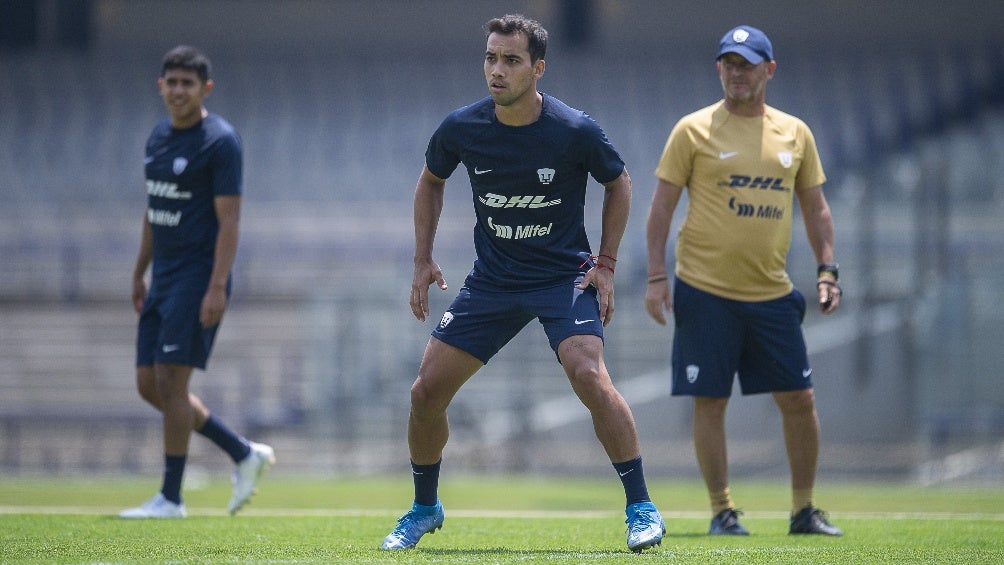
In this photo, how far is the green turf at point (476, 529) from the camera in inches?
182

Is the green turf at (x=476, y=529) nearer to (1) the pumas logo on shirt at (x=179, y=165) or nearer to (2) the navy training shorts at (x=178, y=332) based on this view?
(2) the navy training shorts at (x=178, y=332)

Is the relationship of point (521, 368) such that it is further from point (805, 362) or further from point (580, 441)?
point (805, 362)

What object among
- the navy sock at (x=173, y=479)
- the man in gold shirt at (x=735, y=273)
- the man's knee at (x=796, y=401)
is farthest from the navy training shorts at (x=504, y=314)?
the navy sock at (x=173, y=479)

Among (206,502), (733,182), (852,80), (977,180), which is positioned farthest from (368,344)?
(852,80)

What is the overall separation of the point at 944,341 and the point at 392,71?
1078cm

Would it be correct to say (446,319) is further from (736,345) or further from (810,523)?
(810,523)

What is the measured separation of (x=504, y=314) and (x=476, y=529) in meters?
1.40

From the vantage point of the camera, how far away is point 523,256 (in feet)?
16.5

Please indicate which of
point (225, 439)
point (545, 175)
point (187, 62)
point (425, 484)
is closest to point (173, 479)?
point (225, 439)

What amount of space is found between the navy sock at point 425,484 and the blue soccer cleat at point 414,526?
0.02m

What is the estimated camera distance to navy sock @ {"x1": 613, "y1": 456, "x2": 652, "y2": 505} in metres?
4.86

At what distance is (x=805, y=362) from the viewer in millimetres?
5941

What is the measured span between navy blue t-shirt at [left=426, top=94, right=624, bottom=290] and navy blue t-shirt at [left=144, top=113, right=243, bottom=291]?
6.01ft

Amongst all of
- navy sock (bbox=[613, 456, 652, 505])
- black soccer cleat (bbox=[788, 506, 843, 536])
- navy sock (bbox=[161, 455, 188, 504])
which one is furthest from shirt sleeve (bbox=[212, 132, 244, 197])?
black soccer cleat (bbox=[788, 506, 843, 536])
